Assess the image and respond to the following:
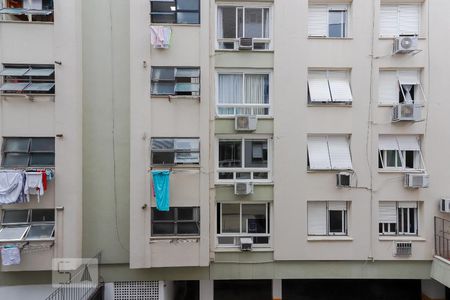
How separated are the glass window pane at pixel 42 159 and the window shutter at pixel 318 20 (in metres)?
9.99

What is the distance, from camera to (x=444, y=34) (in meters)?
9.88

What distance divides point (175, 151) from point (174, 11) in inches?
189

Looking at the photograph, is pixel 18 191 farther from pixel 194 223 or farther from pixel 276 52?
pixel 276 52

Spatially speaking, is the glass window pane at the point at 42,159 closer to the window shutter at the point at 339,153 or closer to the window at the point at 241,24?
the window at the point at 241,24

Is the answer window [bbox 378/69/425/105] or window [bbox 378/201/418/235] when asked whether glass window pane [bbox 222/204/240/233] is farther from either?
window [bbox 378/69/425/105]

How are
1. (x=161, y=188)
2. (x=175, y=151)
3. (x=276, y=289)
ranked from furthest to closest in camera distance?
1. (x=276, y=289)
2. (x=175, y=151)
3. (x=161, y=188)

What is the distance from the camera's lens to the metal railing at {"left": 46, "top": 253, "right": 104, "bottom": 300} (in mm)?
8914

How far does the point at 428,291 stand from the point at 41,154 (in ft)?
48.8

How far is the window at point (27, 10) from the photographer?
9.14 m

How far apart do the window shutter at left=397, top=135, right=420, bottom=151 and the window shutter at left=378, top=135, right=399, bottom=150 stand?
0.53ft

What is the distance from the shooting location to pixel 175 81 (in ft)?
31.2

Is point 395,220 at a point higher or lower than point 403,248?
higher

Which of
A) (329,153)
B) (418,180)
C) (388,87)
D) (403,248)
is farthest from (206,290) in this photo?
(388,87)

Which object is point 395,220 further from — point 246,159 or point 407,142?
point 246,159
